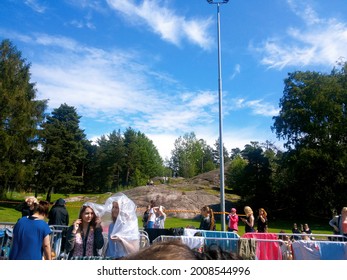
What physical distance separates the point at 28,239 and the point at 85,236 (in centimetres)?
102

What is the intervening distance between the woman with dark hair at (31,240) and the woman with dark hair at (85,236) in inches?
22.3

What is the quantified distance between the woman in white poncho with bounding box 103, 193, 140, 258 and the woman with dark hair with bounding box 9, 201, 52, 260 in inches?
39.1

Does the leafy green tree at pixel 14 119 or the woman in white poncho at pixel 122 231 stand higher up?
the leafy green tree at pixel 14 119

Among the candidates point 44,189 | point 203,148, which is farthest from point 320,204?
point 203,148

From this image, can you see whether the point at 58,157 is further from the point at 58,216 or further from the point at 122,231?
the point at 122,231

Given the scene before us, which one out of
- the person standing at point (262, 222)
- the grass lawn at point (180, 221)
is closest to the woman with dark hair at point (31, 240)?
the person standing at point (262, 222)

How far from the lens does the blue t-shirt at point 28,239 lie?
15.1 ft

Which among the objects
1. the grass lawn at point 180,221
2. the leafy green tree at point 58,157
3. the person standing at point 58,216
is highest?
the leafy green tree at point 58,157

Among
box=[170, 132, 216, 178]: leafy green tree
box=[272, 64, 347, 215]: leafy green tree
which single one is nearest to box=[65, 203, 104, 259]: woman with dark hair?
box=[272, 64, 347, 215]: leafy green tree

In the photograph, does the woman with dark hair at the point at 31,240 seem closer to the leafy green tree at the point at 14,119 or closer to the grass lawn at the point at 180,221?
the grass lawn at the point at 180,221

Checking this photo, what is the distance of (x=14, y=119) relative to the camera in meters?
32.5

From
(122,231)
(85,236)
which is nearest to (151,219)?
(85,236)
